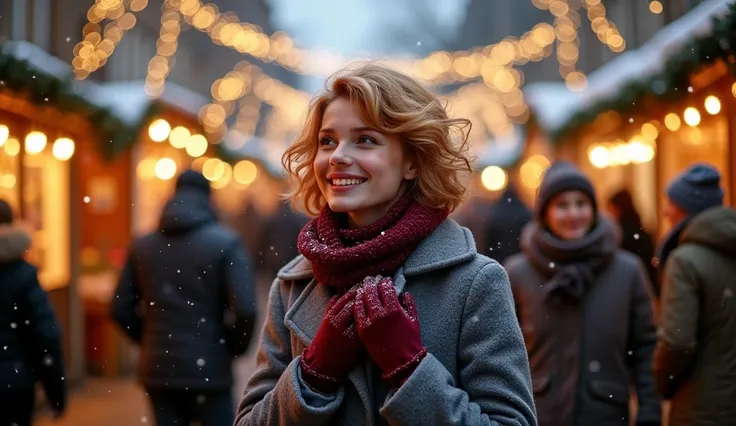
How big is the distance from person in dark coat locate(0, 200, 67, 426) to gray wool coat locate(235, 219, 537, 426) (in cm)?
252

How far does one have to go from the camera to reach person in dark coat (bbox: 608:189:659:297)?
8.15 m

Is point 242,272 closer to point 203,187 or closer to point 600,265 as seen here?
point 203,187

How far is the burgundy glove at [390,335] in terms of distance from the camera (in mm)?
1999

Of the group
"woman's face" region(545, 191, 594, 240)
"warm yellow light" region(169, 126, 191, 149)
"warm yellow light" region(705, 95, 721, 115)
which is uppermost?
"warm yellow light" region(705, 95, 721, 115)

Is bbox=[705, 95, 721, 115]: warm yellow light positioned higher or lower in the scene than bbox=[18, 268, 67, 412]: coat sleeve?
higher

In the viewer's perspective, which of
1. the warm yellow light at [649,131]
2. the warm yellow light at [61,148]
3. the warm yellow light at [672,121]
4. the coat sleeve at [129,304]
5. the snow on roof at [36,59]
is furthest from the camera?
→ the warm yellow light at [649,131]

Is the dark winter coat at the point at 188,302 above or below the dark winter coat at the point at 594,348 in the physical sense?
below

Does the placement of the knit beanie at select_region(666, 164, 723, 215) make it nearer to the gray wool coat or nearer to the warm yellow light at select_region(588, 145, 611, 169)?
the gray wool coat

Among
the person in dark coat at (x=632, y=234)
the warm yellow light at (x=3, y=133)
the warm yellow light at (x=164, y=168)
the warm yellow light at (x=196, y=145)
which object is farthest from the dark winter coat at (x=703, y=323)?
the warm yellow light at (x=196, y=145)

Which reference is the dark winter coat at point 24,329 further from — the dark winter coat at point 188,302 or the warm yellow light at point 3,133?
the warm yellow light at point 3,133

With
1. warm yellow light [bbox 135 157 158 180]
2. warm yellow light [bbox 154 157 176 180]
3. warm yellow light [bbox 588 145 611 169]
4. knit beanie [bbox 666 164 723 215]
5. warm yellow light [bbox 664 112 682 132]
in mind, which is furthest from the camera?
warm yellow light [bbox 154 157 176 180]

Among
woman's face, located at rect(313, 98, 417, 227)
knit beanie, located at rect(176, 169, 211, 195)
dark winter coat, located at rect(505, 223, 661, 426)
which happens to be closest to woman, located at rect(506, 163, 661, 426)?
dark winter coat, located at rect(505, 223, 661, 426)

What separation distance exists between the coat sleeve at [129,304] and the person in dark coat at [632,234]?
4934mm

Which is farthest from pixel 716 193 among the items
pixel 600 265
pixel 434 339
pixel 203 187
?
pixel 203 187
